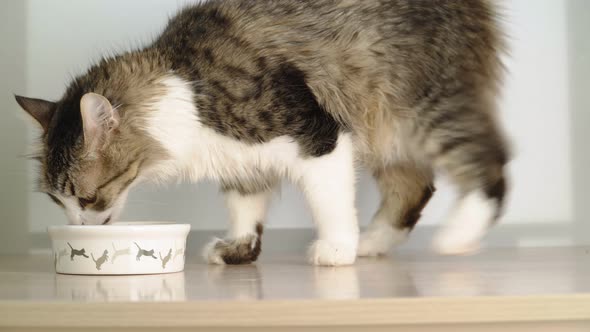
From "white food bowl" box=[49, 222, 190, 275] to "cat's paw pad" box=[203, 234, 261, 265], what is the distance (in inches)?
10.6

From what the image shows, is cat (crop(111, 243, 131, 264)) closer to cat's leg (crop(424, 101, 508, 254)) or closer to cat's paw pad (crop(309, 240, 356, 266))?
cat's paw pad (crop(309, 240, 356, 266))

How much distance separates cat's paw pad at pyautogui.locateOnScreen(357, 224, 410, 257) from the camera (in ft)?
5.67

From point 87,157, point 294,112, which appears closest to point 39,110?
point 87,157

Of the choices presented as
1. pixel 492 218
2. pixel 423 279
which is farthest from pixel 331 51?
pixel 423 279

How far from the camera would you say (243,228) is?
1.67m

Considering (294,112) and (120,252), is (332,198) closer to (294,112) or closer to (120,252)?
(294,112)

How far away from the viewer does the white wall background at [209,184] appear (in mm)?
1956

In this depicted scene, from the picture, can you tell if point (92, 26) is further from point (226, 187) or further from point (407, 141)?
point (407, 141)

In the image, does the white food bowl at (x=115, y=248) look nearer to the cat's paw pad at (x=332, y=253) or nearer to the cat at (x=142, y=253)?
the cat at (x=142, y=253)

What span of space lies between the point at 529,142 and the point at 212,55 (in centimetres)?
96

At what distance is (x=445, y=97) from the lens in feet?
5.04

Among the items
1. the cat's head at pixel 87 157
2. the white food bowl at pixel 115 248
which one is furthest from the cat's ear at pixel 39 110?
the white food bowl at pixel 115 248

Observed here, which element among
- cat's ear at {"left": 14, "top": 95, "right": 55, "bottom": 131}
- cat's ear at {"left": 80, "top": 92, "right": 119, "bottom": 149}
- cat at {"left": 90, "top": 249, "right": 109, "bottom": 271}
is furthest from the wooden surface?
cat's ear at {"left": 14, "top": 95, "right": 55, "bottom": 131}

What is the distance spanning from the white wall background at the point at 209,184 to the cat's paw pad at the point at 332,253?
482 mm
